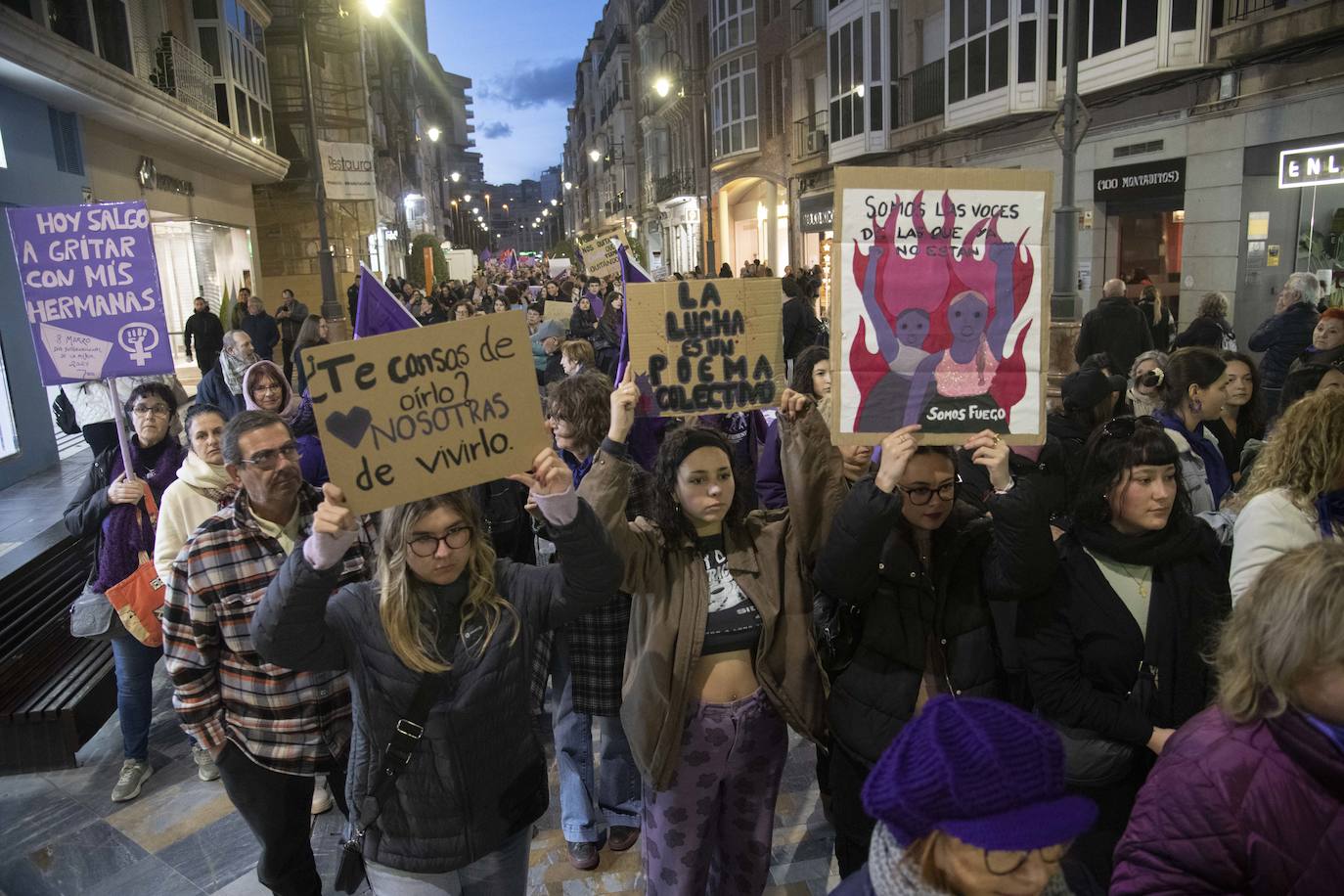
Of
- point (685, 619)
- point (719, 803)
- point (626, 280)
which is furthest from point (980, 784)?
point (626, 280)

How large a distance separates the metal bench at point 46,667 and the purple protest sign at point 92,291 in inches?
48.7

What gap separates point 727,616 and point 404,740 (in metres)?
1.07

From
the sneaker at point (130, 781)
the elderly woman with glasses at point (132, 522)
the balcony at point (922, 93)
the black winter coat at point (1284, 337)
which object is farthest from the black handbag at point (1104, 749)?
the balcony at point (922, 93)

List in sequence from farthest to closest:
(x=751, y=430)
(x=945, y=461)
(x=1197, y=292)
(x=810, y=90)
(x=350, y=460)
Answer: (x=810, y=90)
(x=1197, y=292)
(x=751, y=430)
(x=945, y=461)
(x=350, y=460)

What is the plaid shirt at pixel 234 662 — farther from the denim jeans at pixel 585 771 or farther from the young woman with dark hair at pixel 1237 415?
Result: the young woman with dark hair at pixel 1237 415

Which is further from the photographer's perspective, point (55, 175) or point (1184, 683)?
point (55, 175)

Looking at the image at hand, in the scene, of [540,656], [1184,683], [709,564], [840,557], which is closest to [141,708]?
[540,656]

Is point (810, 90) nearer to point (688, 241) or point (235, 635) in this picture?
point (688, 241)

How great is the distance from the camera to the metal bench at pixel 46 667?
186 inches

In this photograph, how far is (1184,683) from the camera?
2.72 m

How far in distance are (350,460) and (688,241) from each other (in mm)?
43470

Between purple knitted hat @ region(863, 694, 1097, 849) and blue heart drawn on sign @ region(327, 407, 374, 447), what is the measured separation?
1.64 m

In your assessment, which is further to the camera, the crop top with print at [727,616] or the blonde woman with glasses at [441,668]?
the crop top with print at [727,616]

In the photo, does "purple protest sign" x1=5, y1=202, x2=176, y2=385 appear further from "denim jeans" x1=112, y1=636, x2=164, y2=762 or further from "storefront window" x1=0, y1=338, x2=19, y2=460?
"storefront window" x1=0, y1=338, x2=19, y2=460
